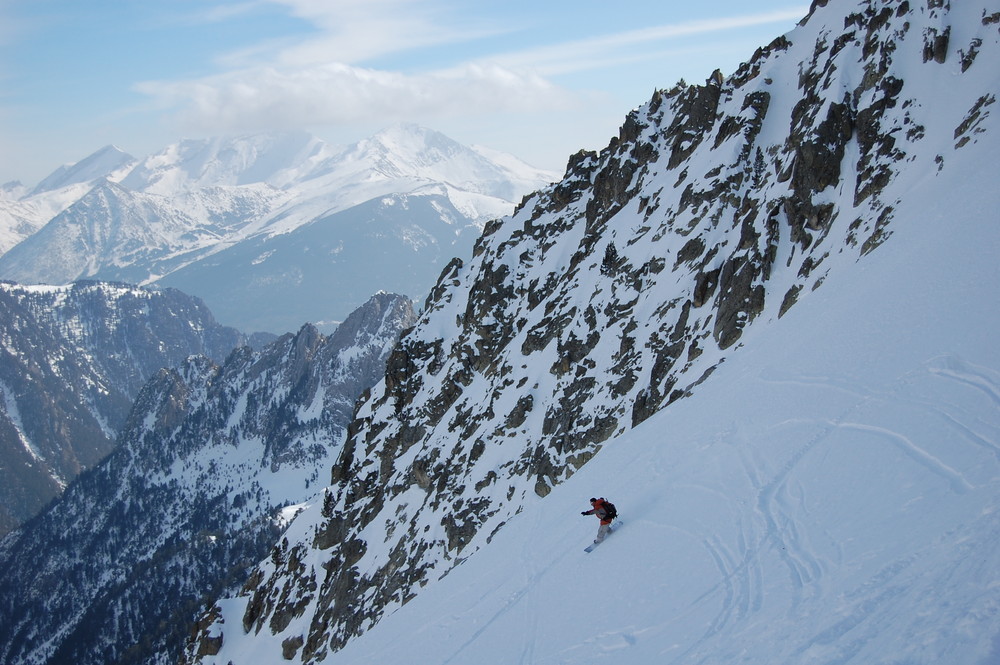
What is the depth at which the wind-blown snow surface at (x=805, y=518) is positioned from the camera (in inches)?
468

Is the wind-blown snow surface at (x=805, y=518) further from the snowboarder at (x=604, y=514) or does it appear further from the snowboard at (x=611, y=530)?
the snowboarder at (x=604, y=514)

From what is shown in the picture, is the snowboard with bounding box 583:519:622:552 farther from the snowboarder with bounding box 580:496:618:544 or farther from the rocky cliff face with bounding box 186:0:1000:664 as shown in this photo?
the rocky cliff face with bounding box 186:0:1000:664

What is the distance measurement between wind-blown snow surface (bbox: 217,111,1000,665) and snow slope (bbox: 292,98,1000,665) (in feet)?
0.18

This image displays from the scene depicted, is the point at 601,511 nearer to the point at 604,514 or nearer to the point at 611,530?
the point at 604,514

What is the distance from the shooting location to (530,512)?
94.6 feet

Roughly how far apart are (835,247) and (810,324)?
1799 centimetres

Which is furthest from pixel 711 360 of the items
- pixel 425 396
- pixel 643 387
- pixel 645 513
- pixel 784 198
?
pixel 425 396

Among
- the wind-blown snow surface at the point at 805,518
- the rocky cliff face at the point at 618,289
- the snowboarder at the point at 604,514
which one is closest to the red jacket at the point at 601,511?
the snowboarder at the point at 604,514

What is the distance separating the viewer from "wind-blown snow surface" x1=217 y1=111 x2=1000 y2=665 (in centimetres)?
1188

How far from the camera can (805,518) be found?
15.5 meters

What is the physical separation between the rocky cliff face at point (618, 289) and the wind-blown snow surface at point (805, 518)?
48.8 feet

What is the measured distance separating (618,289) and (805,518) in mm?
53365

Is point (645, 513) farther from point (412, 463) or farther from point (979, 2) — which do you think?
point (412, 463)

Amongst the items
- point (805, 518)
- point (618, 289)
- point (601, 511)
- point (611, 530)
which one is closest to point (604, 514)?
point (601, 511)
